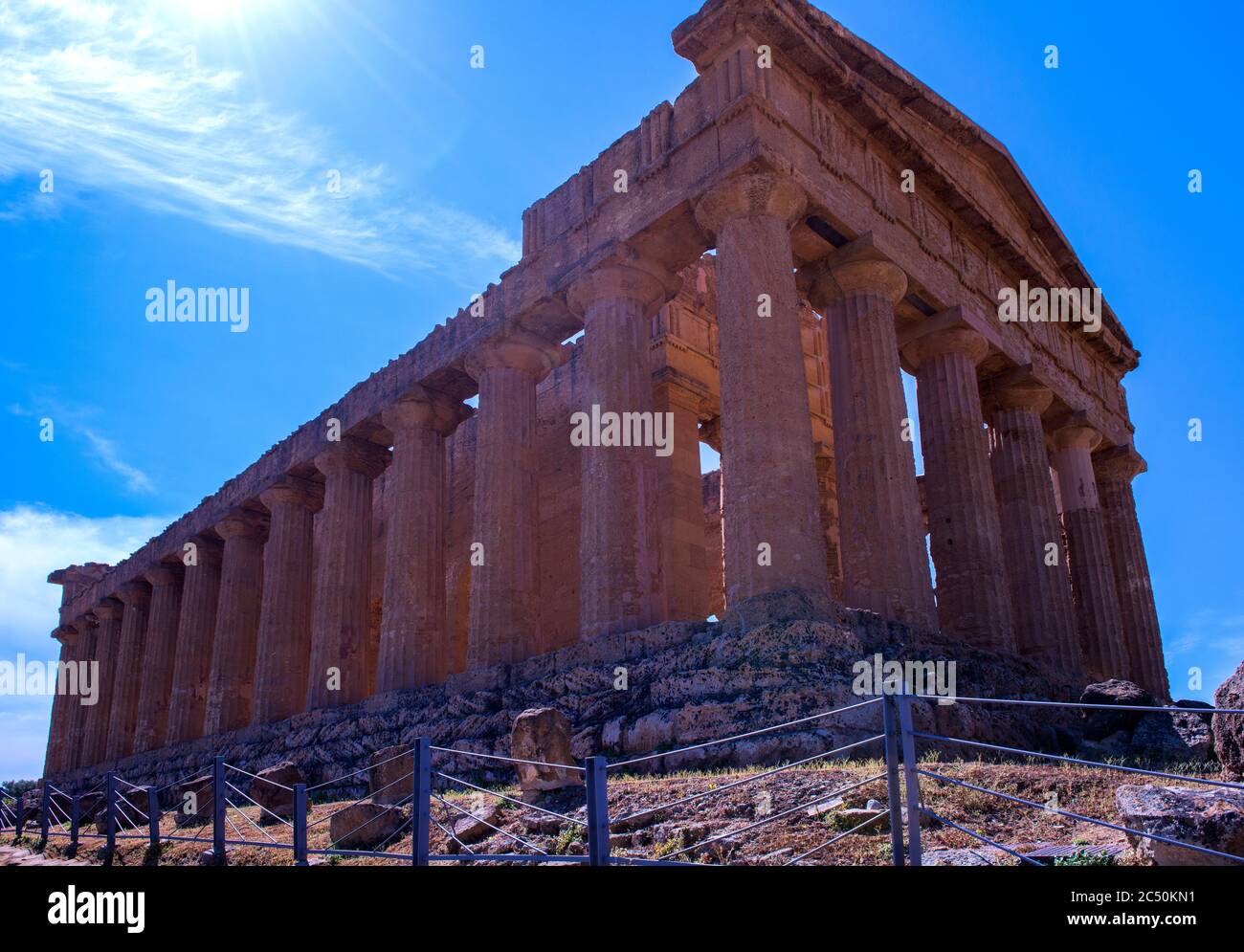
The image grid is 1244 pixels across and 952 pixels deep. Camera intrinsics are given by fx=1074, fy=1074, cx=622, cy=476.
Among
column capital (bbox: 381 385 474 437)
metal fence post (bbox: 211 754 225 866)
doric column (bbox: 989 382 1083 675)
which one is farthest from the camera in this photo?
column capital (bbox: 381 385 474 437)

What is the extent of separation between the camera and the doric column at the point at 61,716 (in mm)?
43156

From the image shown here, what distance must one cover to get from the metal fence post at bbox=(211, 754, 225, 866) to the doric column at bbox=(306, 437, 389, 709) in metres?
15.0

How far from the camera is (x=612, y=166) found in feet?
69.1

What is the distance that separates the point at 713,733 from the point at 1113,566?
18.6m

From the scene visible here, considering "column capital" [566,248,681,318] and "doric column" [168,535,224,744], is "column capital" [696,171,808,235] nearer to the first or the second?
"column capital" [566,248,681,318]

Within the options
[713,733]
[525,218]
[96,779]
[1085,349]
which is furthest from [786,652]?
[96,779]

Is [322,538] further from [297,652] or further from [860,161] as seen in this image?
[860,161]

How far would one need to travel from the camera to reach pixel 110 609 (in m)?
41.9

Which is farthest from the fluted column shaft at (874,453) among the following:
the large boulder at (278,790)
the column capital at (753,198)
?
the large boulder at (278,790)

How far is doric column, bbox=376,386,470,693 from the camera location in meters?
23.9

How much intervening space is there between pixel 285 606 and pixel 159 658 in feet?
32.5

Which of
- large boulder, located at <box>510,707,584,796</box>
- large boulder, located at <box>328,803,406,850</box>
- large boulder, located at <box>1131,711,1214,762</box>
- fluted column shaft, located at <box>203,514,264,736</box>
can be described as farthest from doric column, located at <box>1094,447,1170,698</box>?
fluted column shaft, located at <box>203,514,264,736</box>

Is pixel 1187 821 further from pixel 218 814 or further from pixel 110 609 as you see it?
pixel 110 609

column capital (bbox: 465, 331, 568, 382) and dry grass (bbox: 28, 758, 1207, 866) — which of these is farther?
column capital (bbox: 465, 331, 568, 382)
